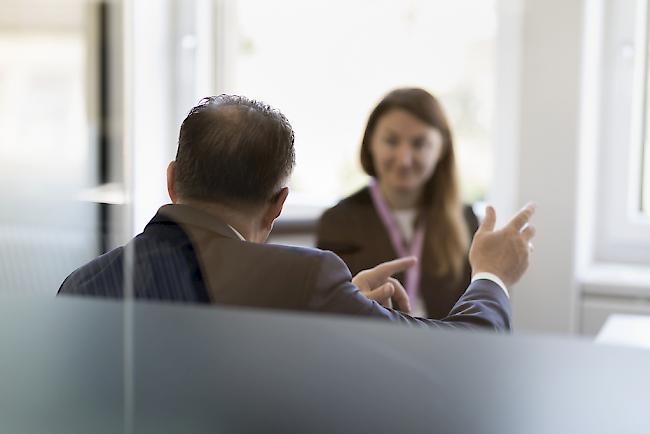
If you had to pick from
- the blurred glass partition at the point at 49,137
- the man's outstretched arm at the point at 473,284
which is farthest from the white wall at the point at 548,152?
the blurred glass partition at the point at 49,137

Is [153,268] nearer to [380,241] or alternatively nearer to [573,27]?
[380,241]

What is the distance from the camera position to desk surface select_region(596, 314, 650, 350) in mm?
583

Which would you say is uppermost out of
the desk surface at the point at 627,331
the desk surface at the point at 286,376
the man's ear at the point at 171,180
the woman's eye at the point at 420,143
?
the woman's eye at the point at 420,143

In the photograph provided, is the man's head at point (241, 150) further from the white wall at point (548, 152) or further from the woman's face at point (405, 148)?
the white wall at point (548, 152)

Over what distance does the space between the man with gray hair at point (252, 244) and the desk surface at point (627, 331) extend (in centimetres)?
8

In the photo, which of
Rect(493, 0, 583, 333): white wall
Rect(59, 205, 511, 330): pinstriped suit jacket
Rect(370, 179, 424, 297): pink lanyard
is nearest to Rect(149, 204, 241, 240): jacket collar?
Rect(59, 205, 511, 330): pinstriped suit jacket

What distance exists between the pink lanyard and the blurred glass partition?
249 mm

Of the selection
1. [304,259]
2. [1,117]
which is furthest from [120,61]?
[304,259]

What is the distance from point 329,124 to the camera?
645 millimetres

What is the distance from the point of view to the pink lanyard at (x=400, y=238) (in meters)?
0.63

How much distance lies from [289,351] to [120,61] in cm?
29

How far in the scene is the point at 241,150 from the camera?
2.09ft

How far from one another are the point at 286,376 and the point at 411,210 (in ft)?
0.56

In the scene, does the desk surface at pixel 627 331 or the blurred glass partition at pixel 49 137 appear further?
the blurred glass partition at pixel 49 137
